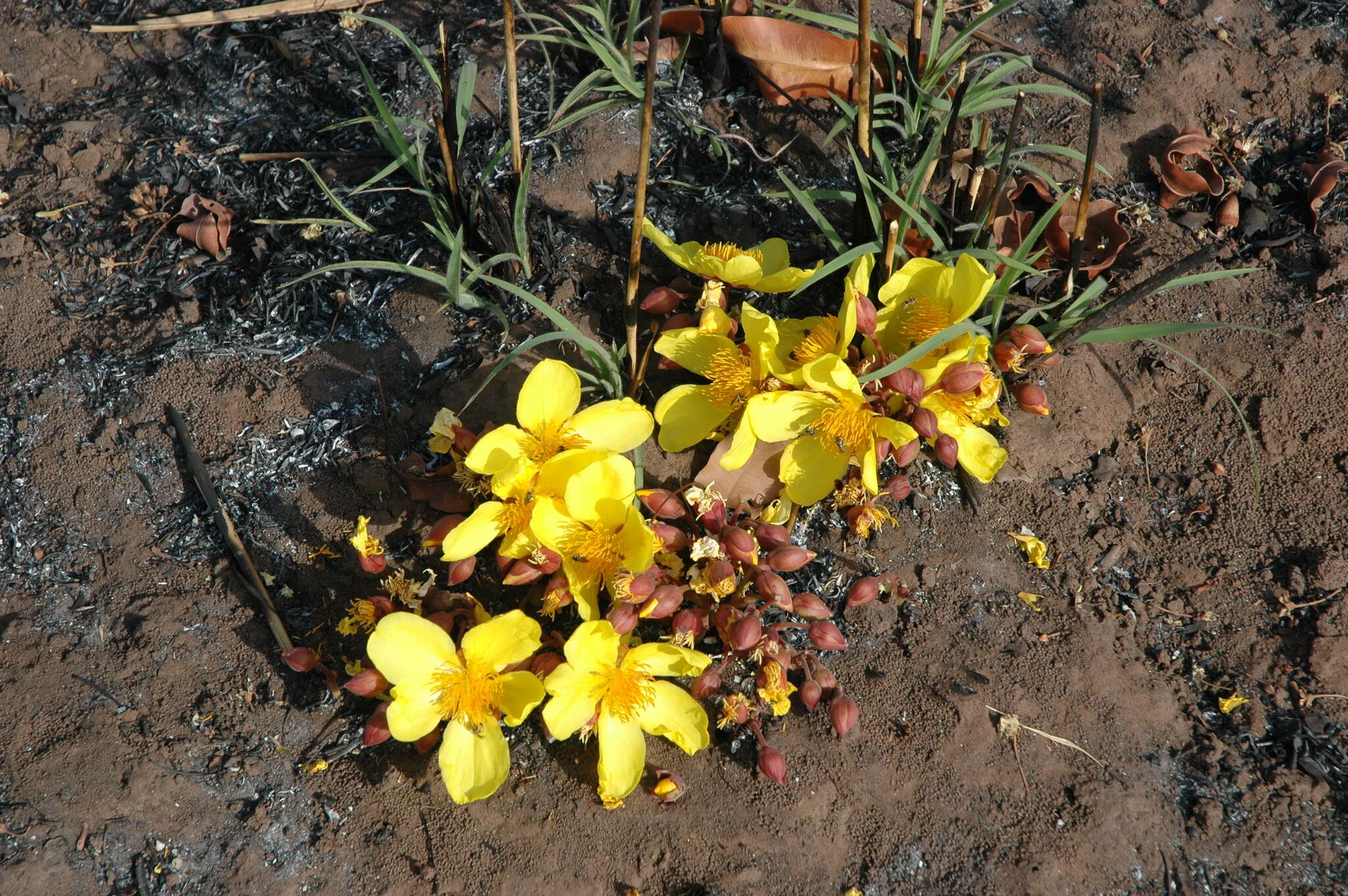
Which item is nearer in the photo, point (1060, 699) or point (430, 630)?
point (430, 630)

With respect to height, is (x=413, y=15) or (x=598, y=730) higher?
(x=413, y=15)

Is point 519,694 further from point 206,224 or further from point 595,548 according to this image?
point 206,224

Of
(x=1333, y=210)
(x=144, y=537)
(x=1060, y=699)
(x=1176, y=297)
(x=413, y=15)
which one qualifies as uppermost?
(x=413, y=15)

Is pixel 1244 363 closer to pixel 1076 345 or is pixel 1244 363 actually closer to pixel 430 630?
pixel 1076 345

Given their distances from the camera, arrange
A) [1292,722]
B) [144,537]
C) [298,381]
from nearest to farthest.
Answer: [1292,722], [144,537], [298,381]

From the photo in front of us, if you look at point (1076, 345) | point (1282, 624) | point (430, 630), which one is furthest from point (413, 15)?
point (1282, 624)

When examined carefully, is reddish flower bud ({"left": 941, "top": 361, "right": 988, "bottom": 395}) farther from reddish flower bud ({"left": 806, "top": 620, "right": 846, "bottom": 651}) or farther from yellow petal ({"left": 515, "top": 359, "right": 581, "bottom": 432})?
yellow petal ({"left": 515, "top": 359, "right": 581, "bottom": 432})

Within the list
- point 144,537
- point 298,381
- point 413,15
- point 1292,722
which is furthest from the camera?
point 413,15
